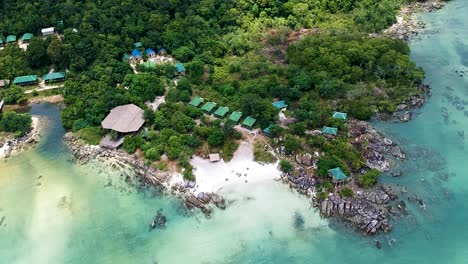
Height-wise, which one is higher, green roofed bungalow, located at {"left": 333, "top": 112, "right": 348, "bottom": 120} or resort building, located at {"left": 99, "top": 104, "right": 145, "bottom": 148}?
resort building, located at {"left": 99, "top": 104, "right": 145, "bottom": 148}

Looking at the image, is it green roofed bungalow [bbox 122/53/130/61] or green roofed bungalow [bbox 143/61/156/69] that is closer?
green roofed bungalow [bbox 143/61/156/69]

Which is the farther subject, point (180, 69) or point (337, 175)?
point (180, 69)

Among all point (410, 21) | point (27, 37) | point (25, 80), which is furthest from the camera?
point (410, 21)

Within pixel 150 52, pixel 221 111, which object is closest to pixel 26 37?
pixel 150 52

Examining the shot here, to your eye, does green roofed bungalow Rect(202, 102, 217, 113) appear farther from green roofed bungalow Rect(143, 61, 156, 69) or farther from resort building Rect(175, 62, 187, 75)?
green roofed bungalow Rect(143, 61, 156, 69)

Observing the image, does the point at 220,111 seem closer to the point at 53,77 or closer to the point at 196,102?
the point at 196,102

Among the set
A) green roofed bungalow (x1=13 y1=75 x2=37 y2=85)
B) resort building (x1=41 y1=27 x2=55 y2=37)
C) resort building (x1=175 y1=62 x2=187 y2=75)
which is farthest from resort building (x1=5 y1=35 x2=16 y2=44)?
resort building (x1=175 y1=62 x2=187 y2=75)
